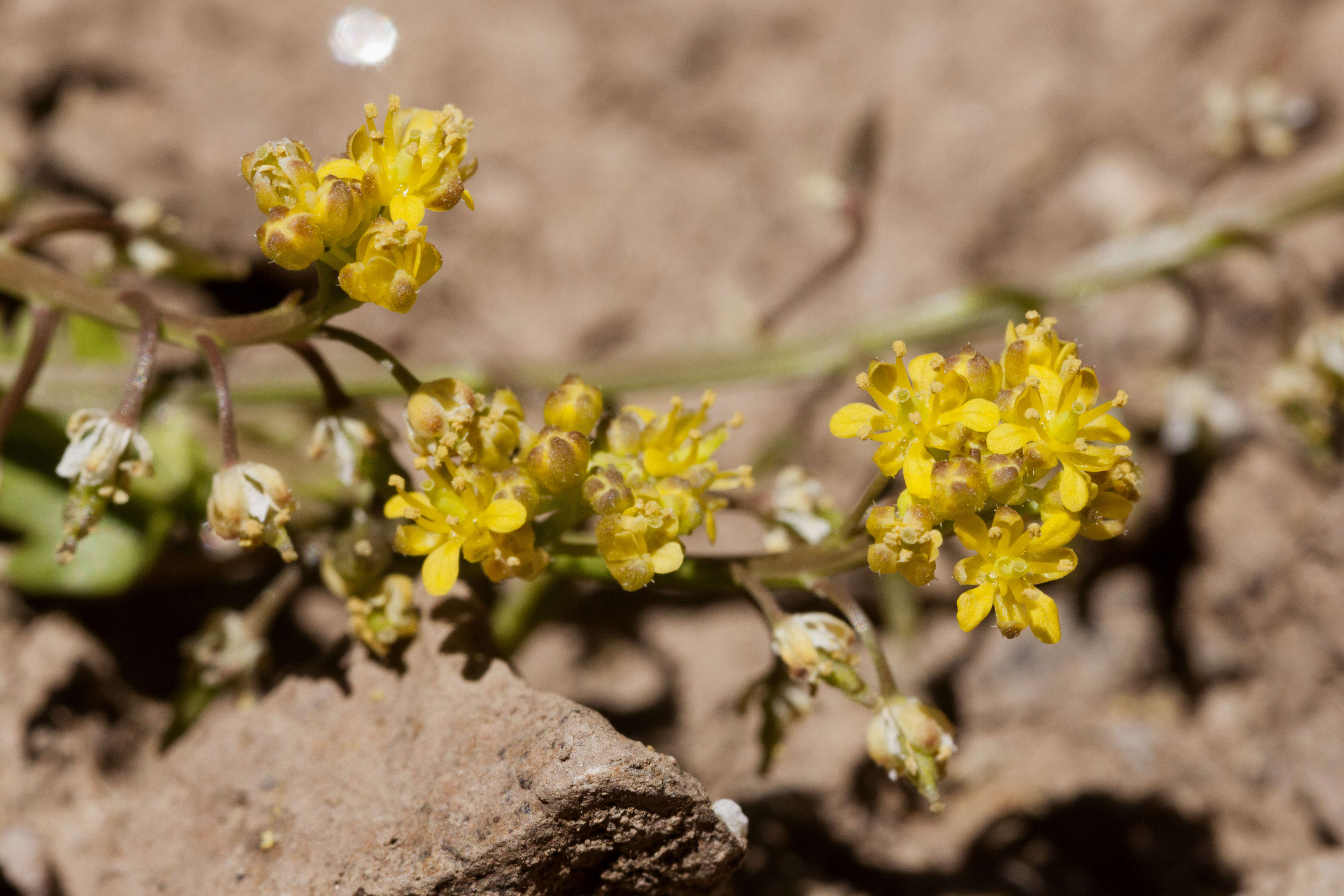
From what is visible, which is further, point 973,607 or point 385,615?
point 385,615

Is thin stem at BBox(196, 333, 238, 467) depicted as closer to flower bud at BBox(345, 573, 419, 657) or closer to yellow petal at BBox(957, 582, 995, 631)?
flower bud at BBox(345, 573, 419, 657)

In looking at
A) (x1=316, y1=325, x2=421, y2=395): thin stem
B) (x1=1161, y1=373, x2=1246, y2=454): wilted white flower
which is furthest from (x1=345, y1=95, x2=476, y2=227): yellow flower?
(x1=1161, y1=373, x2=1246, y2=454): wilted white flower

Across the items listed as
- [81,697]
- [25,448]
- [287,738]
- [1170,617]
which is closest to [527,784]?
[287,738]

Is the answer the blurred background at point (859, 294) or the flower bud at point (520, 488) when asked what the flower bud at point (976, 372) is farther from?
the blurred background at point (859, 294)

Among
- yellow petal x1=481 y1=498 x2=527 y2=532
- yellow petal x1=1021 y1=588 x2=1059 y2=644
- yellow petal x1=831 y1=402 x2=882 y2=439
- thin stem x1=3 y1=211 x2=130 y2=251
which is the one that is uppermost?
thin stem x1=3 y1=211 x2=130 y2=251

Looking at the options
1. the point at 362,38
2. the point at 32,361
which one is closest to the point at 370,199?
the point at 32,361

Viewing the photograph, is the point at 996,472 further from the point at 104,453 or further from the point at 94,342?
the point at 94,342
